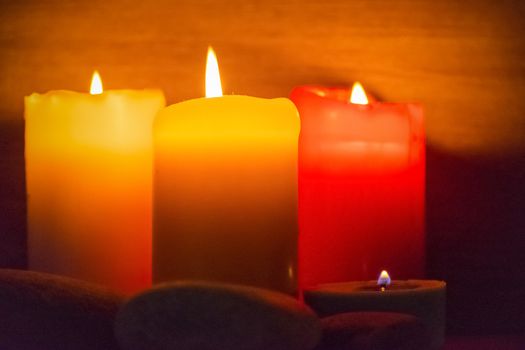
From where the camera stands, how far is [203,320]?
55 centimetres

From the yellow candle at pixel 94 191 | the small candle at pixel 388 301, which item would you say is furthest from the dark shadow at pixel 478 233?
the yellow candle at pixel 94 191

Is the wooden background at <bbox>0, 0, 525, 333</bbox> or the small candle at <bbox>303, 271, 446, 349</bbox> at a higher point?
the wooden background at <bbox>0, 0, 525, 333</bbox>

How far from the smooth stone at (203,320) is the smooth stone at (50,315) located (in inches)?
3.0

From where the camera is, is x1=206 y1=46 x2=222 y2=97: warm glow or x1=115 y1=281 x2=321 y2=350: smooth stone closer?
x1=115 y1=281 x2=321 y2=350: smooth stone

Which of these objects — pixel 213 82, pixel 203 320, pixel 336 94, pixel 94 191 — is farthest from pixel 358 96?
pixel 203 320

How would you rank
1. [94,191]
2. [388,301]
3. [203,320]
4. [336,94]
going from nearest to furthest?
[203,320] → [388,301] → [94,191] → [336,94]

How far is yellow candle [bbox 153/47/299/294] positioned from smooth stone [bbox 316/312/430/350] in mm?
90

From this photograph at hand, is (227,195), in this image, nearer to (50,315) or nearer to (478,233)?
(50,315)

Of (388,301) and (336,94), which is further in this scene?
(336,94)

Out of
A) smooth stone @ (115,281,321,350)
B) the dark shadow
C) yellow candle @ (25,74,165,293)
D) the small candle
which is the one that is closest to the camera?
smooth stone @ (115,281,321,350)

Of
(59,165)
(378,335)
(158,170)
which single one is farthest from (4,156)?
(378,335)

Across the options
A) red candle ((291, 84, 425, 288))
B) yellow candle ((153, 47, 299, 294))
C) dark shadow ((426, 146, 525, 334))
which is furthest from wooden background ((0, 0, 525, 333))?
yellow candle ((153, 47, 299, 294))

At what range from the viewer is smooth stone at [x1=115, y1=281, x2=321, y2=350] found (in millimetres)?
554

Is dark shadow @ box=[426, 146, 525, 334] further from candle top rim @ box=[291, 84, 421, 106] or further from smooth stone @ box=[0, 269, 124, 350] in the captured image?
smooth stone @ box=[0, 269, 124, 350]
